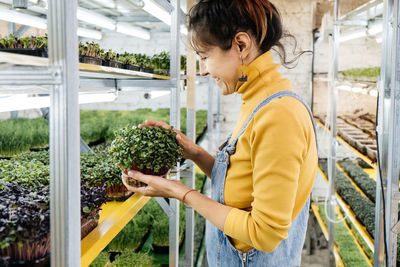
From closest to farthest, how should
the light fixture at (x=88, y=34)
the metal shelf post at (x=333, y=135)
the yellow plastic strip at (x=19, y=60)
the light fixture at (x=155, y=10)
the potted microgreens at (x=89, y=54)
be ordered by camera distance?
the yellow plastic strip at (x=19, y=60), the potted microgreens at (x=89, y=54), the light fixture at (x=155, y=10), the light fixture at (x=88, y=34), the metal shelf post at (x=333, y=135)

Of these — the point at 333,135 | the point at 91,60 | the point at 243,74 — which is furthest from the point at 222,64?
the point at 333,135

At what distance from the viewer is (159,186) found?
139 centimetres

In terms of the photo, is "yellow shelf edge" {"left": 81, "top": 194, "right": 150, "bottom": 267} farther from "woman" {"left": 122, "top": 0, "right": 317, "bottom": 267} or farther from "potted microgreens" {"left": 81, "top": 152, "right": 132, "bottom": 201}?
"woman" {"left": 122, "top": 0, "right": 317, "bottom": 267}

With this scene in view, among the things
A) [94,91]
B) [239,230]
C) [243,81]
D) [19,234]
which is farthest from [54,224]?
[94,91]

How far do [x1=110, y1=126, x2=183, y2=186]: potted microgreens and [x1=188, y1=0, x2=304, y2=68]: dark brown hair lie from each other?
0.39 m

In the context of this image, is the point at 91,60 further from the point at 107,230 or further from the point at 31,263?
the point at 31,263

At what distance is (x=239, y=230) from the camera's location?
1245 mm

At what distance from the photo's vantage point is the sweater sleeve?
3.76ft

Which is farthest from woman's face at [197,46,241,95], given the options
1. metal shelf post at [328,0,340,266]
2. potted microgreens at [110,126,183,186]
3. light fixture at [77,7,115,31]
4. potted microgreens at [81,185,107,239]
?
metal shelf post at [328,0,340,266]

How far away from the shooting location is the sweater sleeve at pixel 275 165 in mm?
1146

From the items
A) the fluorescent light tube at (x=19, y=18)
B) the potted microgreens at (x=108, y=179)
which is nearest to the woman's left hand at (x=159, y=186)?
the potted microgreens at (x=108, y=179)

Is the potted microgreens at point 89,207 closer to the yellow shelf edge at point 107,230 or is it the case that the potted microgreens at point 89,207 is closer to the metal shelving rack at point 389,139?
the yellow shelf edge at point 107,230

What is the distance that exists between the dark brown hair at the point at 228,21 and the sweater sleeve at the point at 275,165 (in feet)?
0.84

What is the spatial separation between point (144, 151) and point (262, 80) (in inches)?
19.3
